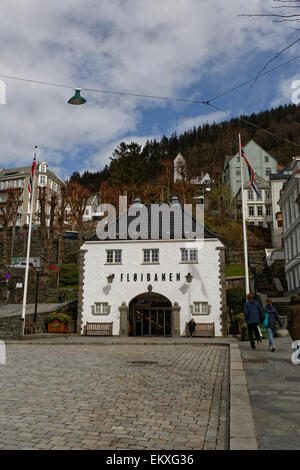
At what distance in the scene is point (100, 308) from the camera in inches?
1106

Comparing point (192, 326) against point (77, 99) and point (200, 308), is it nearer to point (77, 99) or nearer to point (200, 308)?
point (200, 308)

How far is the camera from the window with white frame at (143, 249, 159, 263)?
28422 millimetres

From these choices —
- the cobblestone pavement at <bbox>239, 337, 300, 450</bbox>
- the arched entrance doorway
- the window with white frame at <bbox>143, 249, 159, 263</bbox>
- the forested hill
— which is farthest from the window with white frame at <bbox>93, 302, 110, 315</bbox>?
the forested hill

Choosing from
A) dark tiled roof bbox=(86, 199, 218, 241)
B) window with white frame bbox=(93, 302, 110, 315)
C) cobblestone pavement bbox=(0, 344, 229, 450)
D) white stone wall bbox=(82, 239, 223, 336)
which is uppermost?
dark tiled roof bbox=(86, 199, 218, 241)

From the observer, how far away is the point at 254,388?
288 inches

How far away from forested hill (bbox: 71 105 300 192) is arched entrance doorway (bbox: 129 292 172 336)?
143ft

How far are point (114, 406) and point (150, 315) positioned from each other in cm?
2257

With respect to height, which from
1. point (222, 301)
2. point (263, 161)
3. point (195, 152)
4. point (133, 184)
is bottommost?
point (222, 301)

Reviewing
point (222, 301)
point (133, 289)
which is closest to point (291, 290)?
point (222, 301)

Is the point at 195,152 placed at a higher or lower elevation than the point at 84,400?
higher

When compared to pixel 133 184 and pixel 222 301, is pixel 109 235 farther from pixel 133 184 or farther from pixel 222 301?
pixel 133 184

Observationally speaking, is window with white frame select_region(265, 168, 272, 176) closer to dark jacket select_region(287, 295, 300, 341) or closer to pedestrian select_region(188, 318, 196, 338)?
pedestrian select_region(188, 318, 196, 338)

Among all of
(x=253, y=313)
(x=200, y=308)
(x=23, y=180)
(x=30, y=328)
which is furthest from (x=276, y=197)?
(x=23, y=180)
